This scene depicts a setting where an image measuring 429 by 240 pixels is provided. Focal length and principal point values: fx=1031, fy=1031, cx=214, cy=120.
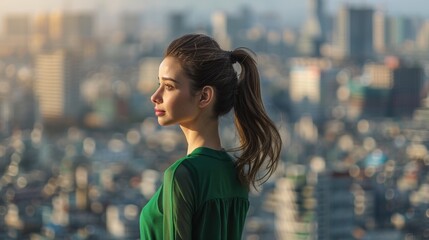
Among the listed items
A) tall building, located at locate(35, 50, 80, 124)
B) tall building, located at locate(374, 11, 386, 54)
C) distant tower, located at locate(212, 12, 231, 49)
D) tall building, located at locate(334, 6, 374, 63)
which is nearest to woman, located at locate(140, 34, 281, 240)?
tall building, located at locate(35, 50, 80, 124)

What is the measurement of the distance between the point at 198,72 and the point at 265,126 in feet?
0.18

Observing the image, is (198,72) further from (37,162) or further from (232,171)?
(37,162)

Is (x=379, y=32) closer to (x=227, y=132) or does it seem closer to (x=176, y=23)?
(x=176, y=23)

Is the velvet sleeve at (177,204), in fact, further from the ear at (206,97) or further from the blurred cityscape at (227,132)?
the blurred cityscape at (227,132)

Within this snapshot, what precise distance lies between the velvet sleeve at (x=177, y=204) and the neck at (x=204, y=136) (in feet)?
0.13

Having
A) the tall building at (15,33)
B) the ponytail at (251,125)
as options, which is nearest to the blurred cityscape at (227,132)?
the tall building at (15,33)

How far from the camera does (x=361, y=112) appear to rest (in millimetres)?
25047

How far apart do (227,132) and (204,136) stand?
1073 centimetres

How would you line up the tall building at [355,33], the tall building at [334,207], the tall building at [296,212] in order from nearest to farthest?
the tall building at [296,212] < the tall building at [334,207] < the tall building at [355,33]

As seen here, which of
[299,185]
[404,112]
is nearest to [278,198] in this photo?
A: [299,185]

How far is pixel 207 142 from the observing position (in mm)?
548

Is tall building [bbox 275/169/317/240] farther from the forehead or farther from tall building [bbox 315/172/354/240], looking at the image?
the forehead

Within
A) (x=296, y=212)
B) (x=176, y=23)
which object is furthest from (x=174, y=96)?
(x=176, y=23)

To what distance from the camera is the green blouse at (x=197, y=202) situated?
50cm
